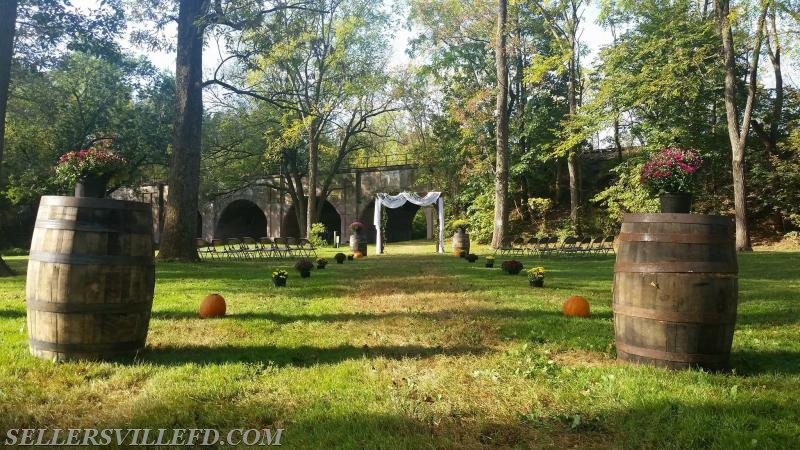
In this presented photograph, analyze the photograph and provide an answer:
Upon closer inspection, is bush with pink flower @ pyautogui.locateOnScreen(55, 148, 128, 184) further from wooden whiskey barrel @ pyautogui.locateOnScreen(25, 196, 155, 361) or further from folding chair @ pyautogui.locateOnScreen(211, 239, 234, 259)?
folding chair @ pyautogui.locateOnScreen(211, 239, 234, 259)

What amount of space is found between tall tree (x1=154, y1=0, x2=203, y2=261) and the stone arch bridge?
1795 cm

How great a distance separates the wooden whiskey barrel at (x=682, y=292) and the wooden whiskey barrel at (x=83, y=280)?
12.0ft

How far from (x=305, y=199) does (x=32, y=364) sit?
30.0m

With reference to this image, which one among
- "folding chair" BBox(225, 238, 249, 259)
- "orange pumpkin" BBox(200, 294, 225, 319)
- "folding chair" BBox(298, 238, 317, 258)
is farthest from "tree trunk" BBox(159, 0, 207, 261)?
"orange pumpkin" BBox(200, 294, 225, 319)

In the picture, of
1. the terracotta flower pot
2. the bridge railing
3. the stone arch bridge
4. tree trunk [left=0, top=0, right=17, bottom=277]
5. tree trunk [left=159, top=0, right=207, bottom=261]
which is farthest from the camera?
the stone arch bridge

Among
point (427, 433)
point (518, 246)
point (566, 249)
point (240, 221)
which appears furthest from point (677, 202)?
point (240, 221)

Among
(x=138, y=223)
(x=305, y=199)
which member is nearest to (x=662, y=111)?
(x=305, y=199)

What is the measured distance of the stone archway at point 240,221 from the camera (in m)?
37.6

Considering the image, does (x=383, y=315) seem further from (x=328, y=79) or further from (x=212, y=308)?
(x=328, y=79)

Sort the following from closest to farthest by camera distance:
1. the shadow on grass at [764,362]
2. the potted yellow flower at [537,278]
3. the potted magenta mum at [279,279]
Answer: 1. the shadow on grass at [764,362]
2. the potted magenta mum at [279,279]
3. the potted yellow flower at [537,278]

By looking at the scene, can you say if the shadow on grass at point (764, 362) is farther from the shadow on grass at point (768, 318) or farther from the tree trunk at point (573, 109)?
the tree trunk at point (573, 109)

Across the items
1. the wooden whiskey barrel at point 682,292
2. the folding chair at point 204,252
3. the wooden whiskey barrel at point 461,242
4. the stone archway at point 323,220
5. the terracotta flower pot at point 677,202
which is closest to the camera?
the wooden whiskey barrel at point 682,292

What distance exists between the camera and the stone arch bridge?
1232 inches

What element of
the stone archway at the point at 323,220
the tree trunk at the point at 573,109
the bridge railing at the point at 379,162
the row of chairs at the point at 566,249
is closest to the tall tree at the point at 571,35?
the tree trunk at the point at 573,109
